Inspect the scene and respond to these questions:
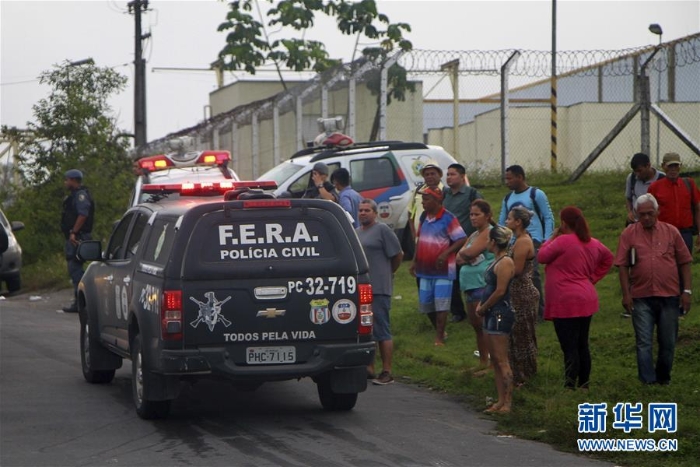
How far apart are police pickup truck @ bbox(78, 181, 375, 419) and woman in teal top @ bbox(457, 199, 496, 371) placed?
1751 millimetres

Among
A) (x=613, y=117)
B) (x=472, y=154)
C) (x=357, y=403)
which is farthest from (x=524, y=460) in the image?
(x=613, y=117)

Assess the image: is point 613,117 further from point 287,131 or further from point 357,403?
point 357,403

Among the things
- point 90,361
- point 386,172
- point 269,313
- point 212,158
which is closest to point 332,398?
point 269,313

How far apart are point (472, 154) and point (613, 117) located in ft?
13.1

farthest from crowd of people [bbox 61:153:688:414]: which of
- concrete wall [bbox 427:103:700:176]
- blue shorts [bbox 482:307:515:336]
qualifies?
concrete wall [bbox 427:103:700:176]

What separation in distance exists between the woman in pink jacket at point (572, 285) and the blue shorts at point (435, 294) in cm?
224

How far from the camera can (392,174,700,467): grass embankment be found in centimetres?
896

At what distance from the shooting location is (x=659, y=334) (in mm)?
10477

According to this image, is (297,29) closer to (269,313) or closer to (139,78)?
(139,78)

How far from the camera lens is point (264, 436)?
9344 millimetres

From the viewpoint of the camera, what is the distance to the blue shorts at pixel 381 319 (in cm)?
1207

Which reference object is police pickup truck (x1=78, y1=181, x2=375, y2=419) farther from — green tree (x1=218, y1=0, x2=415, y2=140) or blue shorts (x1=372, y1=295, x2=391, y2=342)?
green tree (x1=218, y1=0, x2=415, y2=140)

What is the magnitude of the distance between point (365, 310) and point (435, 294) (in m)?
2.96

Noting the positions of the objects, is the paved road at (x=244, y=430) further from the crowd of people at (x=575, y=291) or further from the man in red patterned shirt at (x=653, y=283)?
the man in red patterned shirt at (x=653, y=283)
